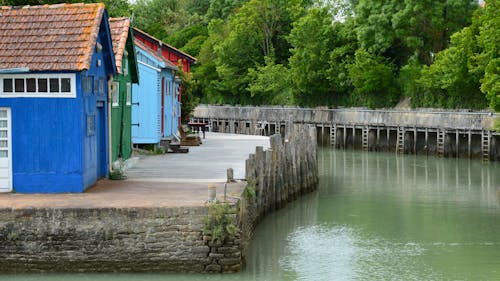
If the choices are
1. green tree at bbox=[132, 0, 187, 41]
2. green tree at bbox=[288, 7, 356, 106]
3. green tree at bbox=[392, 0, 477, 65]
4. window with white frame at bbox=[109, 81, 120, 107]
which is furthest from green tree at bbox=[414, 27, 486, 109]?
green tree at bbox=[132, 0, 187, 41]

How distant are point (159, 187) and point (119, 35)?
694 centimetres

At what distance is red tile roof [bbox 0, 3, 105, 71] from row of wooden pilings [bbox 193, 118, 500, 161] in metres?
32.9

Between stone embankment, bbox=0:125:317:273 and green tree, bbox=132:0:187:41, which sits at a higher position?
green tree, bbox=132:0:187:41

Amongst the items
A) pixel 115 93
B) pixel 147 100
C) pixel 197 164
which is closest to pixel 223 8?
pixel 147 100

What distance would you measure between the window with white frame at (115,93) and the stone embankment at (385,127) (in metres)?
26.6

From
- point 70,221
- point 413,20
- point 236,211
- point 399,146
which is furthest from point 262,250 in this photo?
point 413,20

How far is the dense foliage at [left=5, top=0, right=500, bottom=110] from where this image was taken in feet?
201

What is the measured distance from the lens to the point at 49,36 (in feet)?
75.3

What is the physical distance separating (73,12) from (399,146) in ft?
124

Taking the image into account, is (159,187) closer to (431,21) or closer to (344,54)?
(431,21)

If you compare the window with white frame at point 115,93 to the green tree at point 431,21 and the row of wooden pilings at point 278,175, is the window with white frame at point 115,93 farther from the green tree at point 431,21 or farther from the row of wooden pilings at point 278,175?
the green tree at point 431,21

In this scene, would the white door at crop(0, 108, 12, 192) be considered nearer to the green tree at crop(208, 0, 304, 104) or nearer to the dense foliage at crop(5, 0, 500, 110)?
the dense foliage at crop(5, 0, 500, 110)

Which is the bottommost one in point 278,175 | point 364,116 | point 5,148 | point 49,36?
point 278,175

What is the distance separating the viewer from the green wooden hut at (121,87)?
28495 mm
